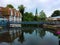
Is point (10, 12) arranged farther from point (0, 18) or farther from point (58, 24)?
point (58, 24)

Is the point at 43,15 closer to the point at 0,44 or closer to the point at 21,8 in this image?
the point at 21,8

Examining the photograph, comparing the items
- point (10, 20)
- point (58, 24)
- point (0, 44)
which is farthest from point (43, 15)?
point (0, 44)

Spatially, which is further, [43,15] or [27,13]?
[43,15]

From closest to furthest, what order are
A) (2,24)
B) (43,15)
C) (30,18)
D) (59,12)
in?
1. (2,24)
2. (30,18)
3. (43,15)
4. (59,12)

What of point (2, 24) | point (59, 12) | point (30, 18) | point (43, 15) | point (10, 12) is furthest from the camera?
point (59, 12)

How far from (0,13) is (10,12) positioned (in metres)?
3.93

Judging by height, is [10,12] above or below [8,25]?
above

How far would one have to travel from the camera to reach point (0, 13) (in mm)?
72625

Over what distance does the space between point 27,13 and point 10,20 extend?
95.1ft

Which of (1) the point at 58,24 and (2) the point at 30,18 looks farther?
(2) the point at 30,18

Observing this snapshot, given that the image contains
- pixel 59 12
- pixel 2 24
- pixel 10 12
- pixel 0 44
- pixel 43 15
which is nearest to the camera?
pixel 0 44

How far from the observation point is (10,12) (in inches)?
2918

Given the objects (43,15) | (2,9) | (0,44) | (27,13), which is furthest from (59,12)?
(0,44)

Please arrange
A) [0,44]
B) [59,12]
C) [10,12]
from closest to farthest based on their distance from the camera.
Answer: [0,44] < [10,12] < [59,12]
